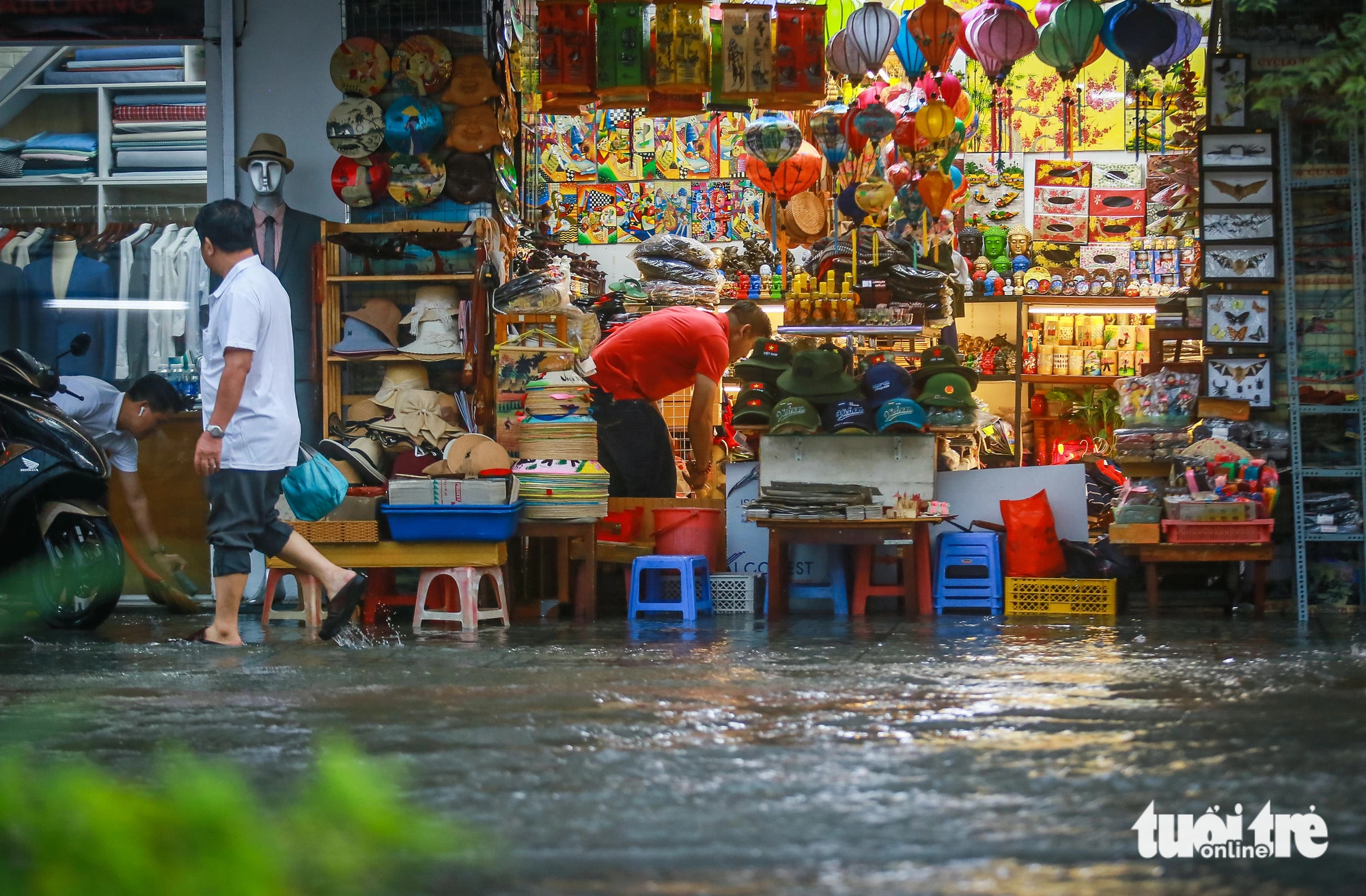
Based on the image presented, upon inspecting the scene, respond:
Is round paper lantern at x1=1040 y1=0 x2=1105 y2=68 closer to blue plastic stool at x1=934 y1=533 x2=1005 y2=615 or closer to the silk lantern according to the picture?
the silk lantern

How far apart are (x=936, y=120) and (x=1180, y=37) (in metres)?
1.62

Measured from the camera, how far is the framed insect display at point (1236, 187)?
7555 millimetres

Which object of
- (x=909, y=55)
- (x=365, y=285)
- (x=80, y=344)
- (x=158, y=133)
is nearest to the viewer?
(x=80, y=344)

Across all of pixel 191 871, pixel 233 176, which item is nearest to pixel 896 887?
pixel 191 871

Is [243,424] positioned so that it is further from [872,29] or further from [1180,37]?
[1180,37]

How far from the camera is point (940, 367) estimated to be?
7.85 meters

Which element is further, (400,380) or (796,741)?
(400,380)

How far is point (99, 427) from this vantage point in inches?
289

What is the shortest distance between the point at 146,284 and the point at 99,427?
54.2 inches

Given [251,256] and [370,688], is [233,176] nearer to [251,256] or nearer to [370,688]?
[251,256]

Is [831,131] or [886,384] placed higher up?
[831,131]

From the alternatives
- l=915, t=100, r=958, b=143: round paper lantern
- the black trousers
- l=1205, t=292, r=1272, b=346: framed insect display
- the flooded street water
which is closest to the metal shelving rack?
l=1205, t=292, r=1272, b=346: framed insect display

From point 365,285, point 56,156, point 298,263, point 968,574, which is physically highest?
point 56,156

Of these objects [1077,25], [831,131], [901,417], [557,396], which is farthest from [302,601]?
[1077,25]
